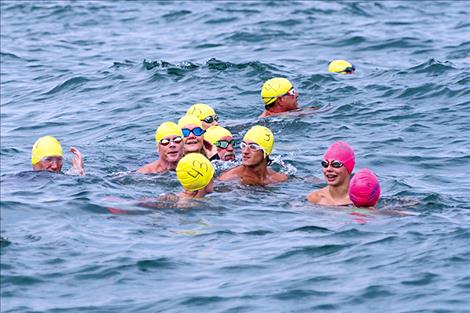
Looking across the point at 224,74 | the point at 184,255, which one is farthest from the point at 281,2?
the point at 184,255

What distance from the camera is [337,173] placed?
605 inches

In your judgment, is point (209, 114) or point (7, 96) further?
point (7, 96)

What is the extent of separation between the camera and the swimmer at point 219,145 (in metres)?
18.2

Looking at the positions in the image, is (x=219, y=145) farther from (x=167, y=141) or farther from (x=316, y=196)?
(x=316, y=196)

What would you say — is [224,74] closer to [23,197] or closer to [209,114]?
[209,114]

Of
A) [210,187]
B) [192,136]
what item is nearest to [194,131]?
[192,136]

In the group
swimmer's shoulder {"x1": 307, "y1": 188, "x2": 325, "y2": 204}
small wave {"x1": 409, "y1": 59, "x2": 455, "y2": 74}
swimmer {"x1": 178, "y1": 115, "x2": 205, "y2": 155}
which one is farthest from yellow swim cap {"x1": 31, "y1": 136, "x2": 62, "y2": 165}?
small wave {"x1": 409, "y1": 59, "x2": 455, "y2": 74}

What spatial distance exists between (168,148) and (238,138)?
296 cm

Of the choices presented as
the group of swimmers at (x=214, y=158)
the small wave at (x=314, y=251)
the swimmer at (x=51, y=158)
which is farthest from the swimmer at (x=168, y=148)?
the small wave at (x=314, y=251)

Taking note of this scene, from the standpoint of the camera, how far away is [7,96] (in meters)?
25.5

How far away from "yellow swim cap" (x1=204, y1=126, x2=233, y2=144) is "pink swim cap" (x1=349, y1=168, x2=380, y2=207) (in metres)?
4.08

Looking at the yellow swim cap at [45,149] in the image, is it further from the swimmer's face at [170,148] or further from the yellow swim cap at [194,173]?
the yellow swim cap at [194,173]

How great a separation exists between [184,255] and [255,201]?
131 inches

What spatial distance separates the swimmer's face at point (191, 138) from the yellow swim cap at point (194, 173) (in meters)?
2.61
